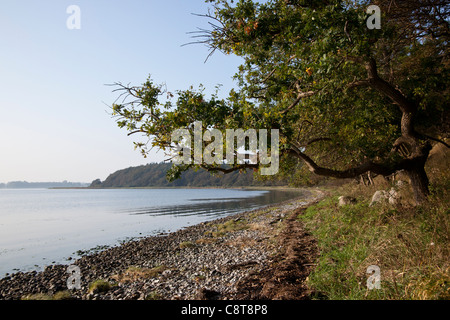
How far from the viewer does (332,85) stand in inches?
291

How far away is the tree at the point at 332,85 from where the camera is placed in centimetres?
652

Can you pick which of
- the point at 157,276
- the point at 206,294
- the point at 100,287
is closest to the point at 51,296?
the point at 100,287

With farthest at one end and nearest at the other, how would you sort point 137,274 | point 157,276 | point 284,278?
point 137,274 → point 157,276 → point 284,278

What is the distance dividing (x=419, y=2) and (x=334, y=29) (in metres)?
5.42

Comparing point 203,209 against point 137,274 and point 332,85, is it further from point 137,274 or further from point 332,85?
point 332,85

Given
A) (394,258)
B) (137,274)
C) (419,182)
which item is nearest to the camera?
(394,258)

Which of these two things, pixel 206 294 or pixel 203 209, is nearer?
pixel 206 294

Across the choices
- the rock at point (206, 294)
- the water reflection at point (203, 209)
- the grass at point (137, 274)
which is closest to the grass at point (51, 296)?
the grass at point (137, 274)

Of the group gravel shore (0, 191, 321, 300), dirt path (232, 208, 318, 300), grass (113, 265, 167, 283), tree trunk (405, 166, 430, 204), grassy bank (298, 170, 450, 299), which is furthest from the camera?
grass (113, 265, 167, 283)

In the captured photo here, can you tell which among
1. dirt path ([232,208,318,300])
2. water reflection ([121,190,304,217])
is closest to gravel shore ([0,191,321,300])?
dirt path ([232,208,318,300])

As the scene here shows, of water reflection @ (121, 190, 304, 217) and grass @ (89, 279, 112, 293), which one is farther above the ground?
grass @ (89, 279, 112, 293)

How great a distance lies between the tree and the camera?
21.4 ft

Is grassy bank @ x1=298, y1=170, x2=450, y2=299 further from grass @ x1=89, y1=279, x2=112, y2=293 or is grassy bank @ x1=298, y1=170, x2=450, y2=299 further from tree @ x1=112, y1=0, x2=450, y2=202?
grass @ x1=89, y1=279, x2=112, y2=293

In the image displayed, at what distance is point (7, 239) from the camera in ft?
82.7
